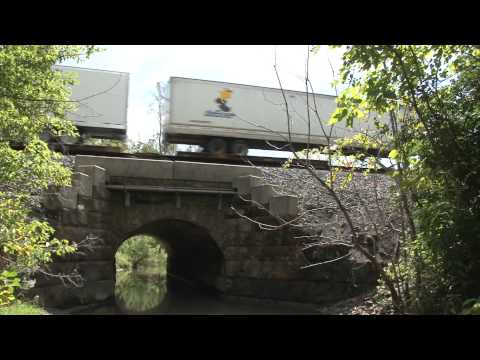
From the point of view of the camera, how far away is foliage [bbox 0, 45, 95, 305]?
15.6ft

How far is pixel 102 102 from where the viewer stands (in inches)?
616

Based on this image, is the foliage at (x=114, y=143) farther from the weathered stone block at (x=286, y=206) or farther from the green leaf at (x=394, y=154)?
the green leaf at (x=394, y=154)

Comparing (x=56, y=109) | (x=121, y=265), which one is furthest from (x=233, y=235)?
(x=121, y=265)

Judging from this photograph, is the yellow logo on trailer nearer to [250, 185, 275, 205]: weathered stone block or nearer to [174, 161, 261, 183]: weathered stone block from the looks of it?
[174, 161, 261, 183]: weathered stone block

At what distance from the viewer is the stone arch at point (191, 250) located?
1219cm

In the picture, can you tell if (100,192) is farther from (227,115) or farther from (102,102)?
(227,115)

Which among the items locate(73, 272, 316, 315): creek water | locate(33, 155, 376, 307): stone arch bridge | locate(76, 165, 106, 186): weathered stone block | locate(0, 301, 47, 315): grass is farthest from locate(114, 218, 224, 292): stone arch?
locate(0, 301, 47, 315): grass

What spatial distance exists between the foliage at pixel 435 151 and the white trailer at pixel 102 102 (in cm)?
1248

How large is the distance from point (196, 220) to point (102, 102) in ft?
22.0

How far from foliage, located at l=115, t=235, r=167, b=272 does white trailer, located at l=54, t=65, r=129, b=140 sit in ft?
43.2

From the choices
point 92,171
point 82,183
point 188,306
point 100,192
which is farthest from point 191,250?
point 82,183
